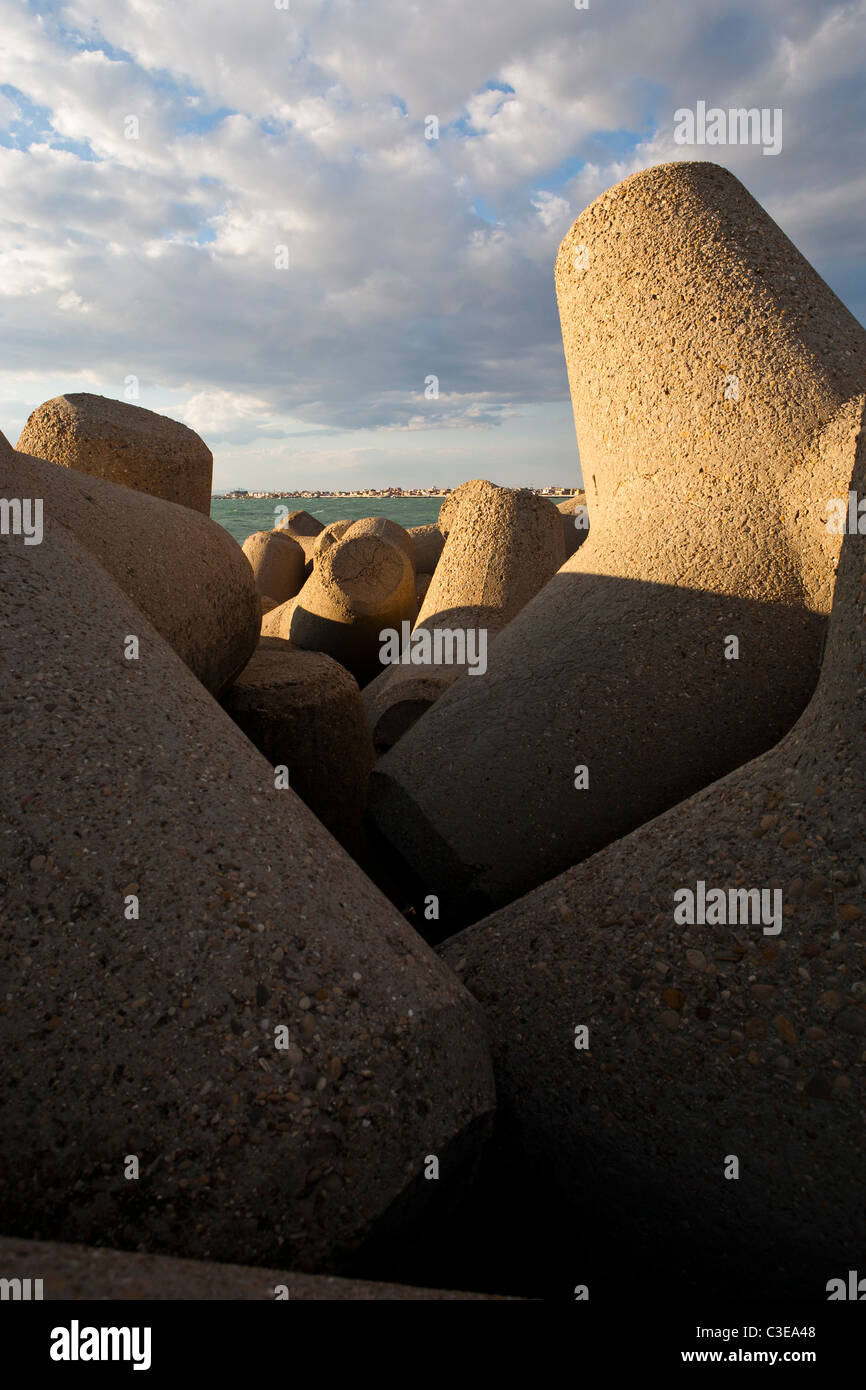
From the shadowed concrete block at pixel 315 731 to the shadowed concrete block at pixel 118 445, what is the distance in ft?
2.91

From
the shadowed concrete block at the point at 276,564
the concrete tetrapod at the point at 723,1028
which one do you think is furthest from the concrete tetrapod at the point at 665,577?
the shadowed concrete block at the point at 276,564

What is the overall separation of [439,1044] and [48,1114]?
603 millimetres

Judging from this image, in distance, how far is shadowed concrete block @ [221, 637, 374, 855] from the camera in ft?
9.59

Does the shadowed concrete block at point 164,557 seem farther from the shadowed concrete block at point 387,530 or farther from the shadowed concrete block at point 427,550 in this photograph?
the shadowed concrete block at point 427,550

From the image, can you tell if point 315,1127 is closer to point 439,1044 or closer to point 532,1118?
point 439,1044

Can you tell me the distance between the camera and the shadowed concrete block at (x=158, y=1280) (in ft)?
2.86

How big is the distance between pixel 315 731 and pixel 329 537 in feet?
11.5

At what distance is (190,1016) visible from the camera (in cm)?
122

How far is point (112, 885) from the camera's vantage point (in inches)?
50.5

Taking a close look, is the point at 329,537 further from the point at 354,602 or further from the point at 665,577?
the point at 665,577

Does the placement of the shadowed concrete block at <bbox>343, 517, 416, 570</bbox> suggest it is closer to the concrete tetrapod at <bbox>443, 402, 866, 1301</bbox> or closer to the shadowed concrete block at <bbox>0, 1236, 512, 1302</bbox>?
the concrete tetrapod at <bbox>443, 402, 866, 1301</bbox>

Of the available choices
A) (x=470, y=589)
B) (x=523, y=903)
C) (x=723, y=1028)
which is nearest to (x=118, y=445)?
(x=470, y=589)

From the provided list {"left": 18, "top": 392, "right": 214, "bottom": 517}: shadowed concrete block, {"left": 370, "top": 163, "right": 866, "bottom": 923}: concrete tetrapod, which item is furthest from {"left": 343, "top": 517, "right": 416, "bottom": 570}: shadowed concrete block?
{"left": 370, "top": 163, "right": 866, "bottom": 923}: concrete tetrapod
